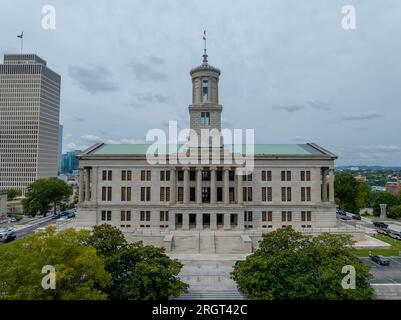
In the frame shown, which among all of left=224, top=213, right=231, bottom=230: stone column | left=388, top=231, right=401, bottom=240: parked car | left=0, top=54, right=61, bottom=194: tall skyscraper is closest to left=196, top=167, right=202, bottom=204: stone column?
left=224, top=213, right=231, bottom=230: stone column

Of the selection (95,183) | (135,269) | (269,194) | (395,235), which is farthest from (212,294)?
(395,235)

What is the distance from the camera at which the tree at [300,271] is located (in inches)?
870

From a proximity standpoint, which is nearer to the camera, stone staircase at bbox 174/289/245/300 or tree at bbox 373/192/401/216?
stone staircase at bbox 174/289/245/300

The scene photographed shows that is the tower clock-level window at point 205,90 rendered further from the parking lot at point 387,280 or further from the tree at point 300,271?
the tree at point 300,271

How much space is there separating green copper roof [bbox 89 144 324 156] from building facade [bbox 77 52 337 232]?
38cm

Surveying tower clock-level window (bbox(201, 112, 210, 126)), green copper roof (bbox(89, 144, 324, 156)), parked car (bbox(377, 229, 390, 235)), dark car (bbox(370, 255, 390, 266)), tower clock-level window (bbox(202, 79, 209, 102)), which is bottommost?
parked car (bbox(377, 229, 390, 235))

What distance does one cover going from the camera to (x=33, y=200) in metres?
79.7

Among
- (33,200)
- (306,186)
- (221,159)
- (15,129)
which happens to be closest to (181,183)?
(221,159)

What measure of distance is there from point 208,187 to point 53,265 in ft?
132

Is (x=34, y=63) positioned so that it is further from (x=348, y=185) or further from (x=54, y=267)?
(x=54, y=267)

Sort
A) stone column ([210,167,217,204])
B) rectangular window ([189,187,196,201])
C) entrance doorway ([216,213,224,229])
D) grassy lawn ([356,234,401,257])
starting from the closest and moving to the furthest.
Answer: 1. grassy lawn ([356,234,401,257])
2. entrance doorway ([216,213,224,229])
3. stone column ([210,167,217,204])
4. rectangular window ([189,187,196,201])

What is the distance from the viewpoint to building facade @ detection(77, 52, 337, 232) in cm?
5662

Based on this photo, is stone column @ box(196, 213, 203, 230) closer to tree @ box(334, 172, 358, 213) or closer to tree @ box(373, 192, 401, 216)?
tree @ box(334, 172, 358, 213)

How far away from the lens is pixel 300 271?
23.5 m
